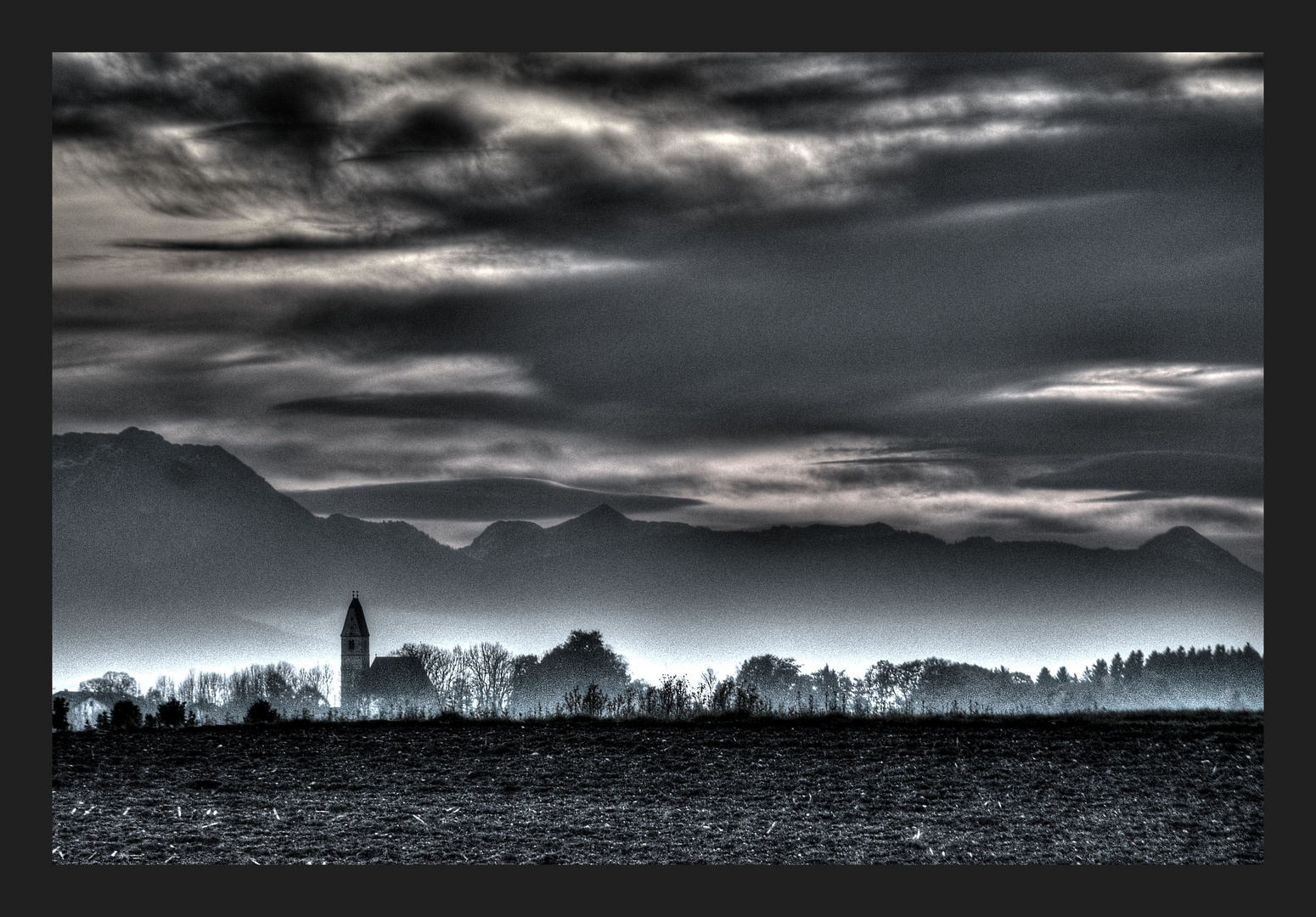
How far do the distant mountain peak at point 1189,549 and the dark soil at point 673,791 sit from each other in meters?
2.35

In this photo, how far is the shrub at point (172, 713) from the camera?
1827 centimetres

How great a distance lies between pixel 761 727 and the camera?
18031mm

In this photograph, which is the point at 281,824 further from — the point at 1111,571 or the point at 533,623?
the point at 1111,571

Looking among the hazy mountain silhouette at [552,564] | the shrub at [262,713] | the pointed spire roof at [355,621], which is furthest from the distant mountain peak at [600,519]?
the shrub at [262,713]

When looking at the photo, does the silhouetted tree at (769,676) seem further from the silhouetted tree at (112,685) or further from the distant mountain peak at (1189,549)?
the silhouetted tree at (112,685)

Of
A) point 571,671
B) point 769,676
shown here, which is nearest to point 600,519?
point 571,671

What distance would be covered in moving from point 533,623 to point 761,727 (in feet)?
12.2

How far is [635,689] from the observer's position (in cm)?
1845

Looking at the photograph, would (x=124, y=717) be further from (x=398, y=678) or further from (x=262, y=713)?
(x=398, y=678)

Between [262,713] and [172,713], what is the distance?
126cm

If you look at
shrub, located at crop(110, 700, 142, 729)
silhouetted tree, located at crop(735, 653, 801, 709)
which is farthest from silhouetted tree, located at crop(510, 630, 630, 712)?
shrub, located at crop(110, 700, 142, 729)

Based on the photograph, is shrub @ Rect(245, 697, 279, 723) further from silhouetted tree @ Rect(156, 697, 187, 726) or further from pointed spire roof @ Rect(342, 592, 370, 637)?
pointed spire roof @ Rect(342, 592, 370, 637)

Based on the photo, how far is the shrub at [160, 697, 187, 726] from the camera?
18.3m

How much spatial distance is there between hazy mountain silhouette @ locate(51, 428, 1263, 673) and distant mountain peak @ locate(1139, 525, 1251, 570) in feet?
0.08
